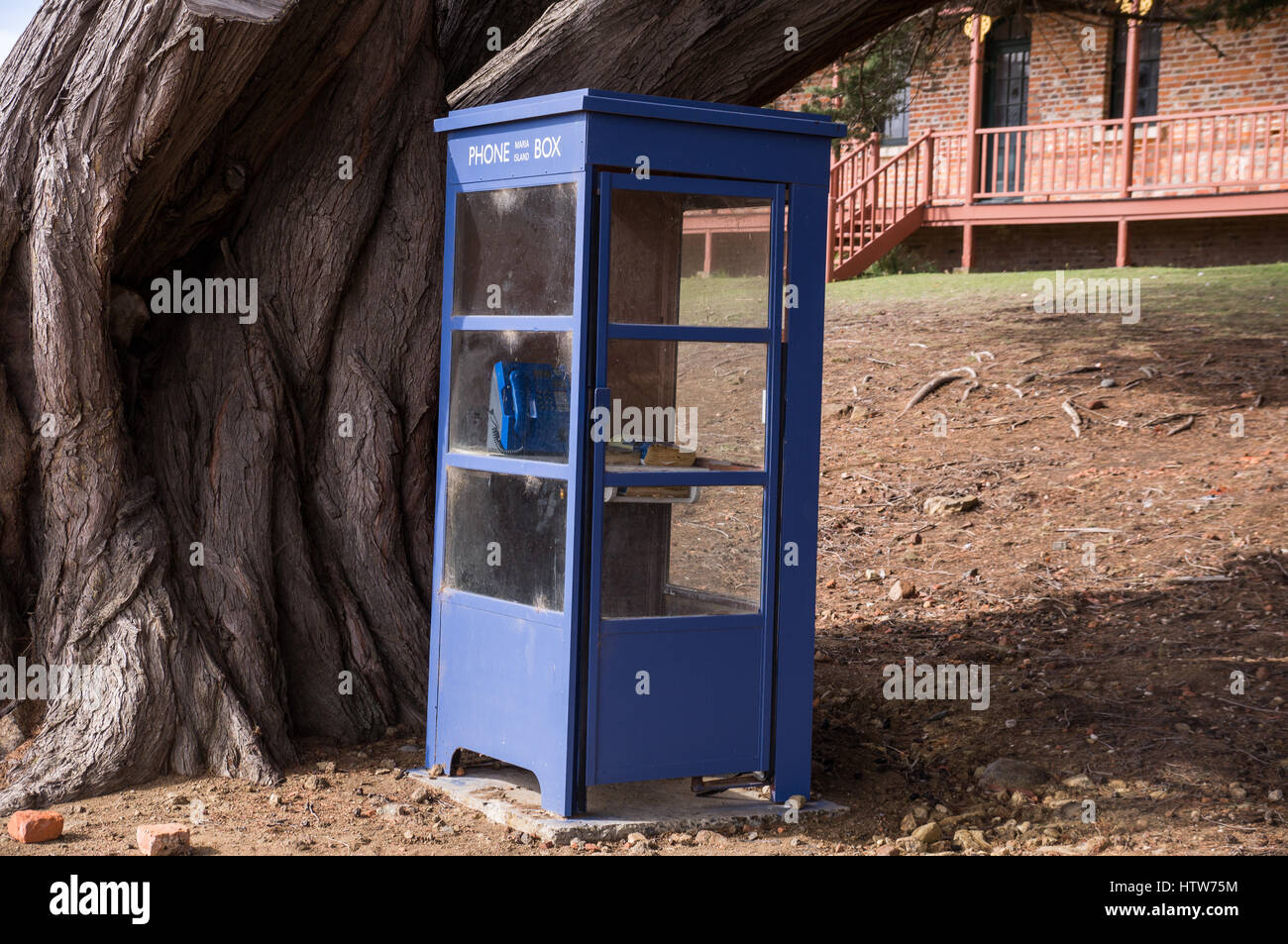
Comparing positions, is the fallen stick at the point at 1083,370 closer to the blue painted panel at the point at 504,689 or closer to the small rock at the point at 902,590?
the small rock at the point at 902,590

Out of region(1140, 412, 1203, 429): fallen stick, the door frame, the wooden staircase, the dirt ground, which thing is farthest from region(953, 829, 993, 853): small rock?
the door frame

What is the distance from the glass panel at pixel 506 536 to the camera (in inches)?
196

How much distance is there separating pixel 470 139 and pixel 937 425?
6.14 metres

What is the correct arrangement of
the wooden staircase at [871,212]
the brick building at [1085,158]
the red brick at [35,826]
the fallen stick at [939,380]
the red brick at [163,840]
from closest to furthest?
the red brick at [163,840] → the red brick at [35,826] → the fallen stick at [939,380] → the brick building at [1085,158] → the wooden staircase at [871,212]

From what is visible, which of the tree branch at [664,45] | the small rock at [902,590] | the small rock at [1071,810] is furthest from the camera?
the small rock at [902,590]

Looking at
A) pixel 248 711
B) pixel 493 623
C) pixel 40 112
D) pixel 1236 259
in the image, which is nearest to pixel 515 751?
pixel 493 623

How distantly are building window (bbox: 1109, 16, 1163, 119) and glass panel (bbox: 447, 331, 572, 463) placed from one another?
1647 centimetres

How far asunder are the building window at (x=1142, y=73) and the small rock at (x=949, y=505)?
12266 mm

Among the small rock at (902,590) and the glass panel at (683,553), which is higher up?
the glass panel at (683,553)

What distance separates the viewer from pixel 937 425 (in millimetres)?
10539

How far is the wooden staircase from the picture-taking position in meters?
18.7

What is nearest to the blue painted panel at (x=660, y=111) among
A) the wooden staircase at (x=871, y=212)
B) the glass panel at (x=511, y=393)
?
the glass panel at (x=511, y=393)

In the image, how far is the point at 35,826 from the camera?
452 cm

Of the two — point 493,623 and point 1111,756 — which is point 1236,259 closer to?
point 1111,756
